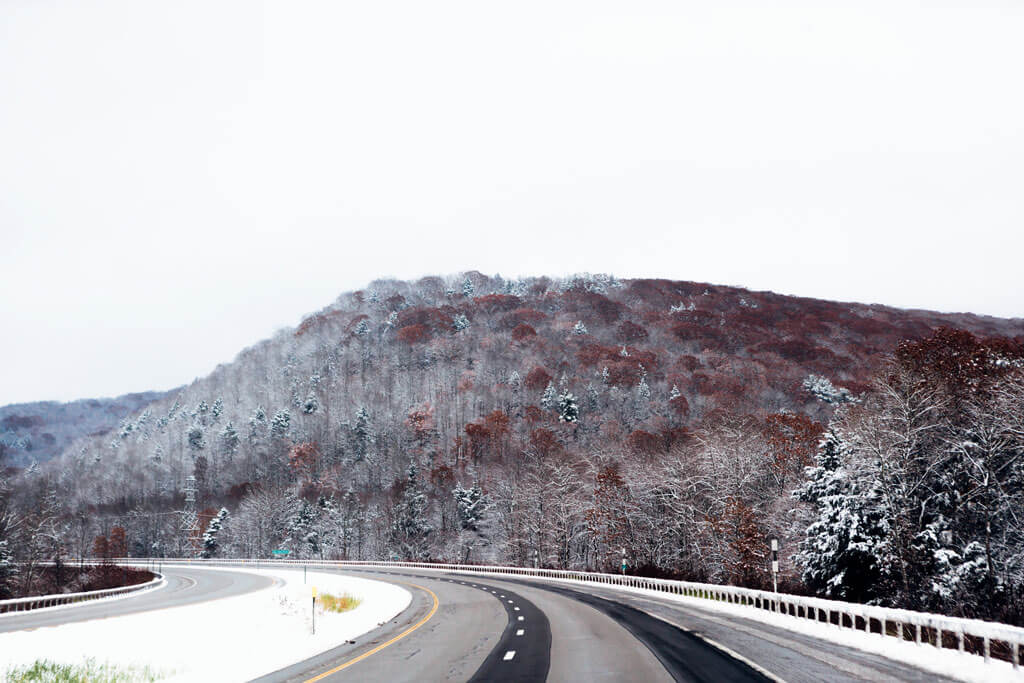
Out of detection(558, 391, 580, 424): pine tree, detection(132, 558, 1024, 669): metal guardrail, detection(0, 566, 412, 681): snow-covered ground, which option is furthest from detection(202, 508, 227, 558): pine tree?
detection(0, 566, 412, 681): snow-covered ground

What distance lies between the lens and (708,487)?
6062cm

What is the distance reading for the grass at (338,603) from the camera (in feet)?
114

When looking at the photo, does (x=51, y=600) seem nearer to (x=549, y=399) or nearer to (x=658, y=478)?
(x=658, y=478)

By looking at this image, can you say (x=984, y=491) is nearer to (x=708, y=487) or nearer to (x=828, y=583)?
(x=828, y=583)

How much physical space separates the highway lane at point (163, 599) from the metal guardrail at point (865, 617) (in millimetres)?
24210

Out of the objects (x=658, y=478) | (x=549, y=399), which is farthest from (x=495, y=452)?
(x=658, y=478)

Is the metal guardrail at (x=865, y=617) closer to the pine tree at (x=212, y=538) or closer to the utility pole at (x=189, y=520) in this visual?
the pine tree at (x=212, y=538)

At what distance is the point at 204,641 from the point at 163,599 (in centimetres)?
3220

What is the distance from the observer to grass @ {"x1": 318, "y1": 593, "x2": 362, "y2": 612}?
1367 inches

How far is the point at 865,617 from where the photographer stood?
1969cm

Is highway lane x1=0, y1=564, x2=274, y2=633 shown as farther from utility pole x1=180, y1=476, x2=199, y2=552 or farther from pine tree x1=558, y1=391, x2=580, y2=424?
pine tree x1=558, y1=391, x2=580, y2=424

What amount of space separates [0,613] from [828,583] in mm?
40739

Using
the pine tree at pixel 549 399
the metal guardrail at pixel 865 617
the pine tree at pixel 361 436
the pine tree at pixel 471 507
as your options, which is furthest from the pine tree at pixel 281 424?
the metal guardrail at pixel 865 617

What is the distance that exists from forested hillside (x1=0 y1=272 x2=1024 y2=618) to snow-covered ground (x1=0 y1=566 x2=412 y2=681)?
20.4 meters
